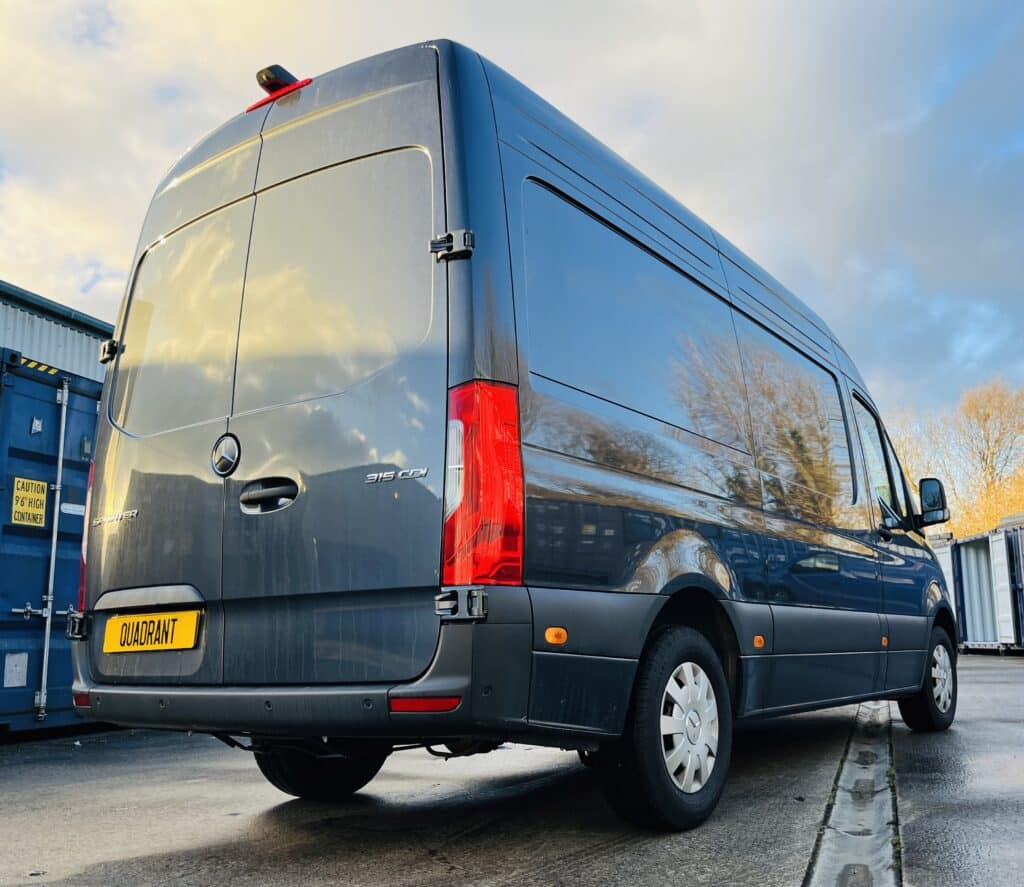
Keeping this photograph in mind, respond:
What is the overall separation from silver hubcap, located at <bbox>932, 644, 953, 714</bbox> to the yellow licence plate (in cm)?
471

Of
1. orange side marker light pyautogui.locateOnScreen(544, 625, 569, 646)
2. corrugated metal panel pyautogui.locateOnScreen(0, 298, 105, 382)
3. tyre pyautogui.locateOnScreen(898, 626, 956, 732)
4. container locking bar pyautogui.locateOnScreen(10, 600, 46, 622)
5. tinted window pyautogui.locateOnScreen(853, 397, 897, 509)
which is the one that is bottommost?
tyre pyautogui.locateOnScreen(898, 626, 956, 732)

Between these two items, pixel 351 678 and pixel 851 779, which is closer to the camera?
pixel 351 678

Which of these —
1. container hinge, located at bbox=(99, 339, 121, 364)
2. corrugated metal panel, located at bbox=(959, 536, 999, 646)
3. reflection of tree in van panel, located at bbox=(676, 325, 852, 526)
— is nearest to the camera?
container hinge, located at bbox=(99, 339, 121, 364)

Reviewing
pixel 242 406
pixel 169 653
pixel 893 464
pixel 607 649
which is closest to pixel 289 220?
pixel 242 406

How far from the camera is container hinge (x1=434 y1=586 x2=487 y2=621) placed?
2.76m

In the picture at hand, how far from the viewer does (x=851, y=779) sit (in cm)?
461

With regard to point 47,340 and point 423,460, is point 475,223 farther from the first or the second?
point 47,340

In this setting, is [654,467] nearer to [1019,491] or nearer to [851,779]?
[851,779]

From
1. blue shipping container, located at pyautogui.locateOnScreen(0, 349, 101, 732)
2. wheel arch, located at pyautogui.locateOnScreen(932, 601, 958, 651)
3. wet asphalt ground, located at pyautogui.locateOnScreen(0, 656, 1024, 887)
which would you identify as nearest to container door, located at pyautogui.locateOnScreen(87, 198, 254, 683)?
wet asphalt ground, located at pyautogui.locateOnScreen(0, 656, 1024, 887)

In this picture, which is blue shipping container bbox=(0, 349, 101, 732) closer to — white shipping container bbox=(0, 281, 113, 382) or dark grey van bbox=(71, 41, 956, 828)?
dark grey van bbox=(71, 41, 956, 828)

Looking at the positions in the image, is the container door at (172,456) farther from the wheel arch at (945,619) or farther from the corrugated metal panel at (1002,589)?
the corrugated metal panel at (1002,589)

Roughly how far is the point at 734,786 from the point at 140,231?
11.2 ft

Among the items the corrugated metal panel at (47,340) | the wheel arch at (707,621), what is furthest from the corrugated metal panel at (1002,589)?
the wheel arch at (707,621)

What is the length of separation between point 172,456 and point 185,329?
1.57 ft
